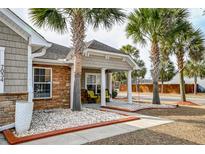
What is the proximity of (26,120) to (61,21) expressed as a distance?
19.5ft

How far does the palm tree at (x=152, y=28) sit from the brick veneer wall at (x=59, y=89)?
626 centimetres

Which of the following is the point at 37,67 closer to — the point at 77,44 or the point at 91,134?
the point at 77,44

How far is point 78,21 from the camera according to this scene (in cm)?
976

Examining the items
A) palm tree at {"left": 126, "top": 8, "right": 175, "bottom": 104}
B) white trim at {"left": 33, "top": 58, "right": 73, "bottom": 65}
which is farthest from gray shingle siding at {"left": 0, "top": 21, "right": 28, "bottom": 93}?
palm tree at {"left": 126, "top": 8, "right": 175, "bottom": 104}

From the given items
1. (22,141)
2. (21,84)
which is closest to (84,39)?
(21,84)

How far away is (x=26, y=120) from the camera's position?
6.05 metres

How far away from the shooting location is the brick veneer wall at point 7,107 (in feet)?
20.1

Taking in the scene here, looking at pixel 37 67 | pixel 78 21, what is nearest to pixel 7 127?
pixel 37 67

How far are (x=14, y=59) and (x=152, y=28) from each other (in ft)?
34.1

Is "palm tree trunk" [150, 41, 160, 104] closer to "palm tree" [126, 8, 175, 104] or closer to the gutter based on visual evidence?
"palm tree" [126, 8, 175, 104]

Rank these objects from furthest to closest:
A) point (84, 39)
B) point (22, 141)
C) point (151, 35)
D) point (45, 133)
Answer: point (151, 35) → point (84, 39) → point (45, 133) → point (22, 141)

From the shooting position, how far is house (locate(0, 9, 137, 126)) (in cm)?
641

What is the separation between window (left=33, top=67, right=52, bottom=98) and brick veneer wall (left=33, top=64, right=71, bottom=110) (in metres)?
0.22
